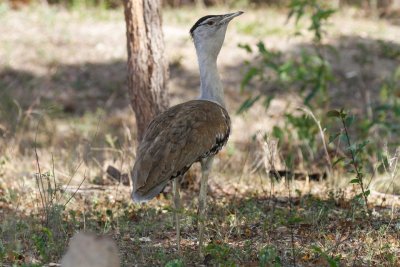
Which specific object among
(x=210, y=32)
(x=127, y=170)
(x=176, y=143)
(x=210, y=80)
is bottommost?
(x=127, y=170)

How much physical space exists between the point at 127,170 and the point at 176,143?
2027 mm

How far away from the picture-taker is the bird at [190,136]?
13.7 ft

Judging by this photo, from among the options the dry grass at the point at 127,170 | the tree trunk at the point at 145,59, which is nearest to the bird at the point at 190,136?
the dry grass at the point at 127,170

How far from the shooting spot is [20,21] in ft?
36.3

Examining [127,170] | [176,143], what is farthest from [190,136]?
[127,170]

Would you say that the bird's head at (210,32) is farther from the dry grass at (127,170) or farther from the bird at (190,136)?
the dry grass at (127,170)

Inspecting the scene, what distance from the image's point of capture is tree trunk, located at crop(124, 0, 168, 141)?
5836mm

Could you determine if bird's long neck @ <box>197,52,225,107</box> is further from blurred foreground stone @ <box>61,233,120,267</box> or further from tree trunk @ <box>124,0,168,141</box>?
blurred foreground stone @ <box>61,233,120,267</box>

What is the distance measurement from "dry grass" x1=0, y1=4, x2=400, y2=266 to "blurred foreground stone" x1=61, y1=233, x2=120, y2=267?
3.71 ft

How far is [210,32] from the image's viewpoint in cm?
482

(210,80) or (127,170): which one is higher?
(210,80)

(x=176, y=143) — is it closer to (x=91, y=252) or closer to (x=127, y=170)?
(x=91, y=252)

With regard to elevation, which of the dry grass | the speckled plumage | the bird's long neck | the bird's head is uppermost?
the bird's head

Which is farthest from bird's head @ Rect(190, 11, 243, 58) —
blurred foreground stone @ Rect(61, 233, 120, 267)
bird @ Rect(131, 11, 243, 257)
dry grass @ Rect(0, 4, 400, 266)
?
blurred foreground stone @ Rect(61, 233, 120, 267)
